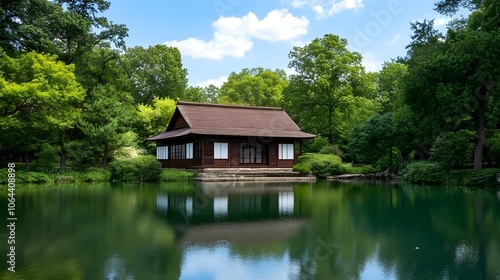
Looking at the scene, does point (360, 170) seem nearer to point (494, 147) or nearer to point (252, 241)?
point (494, 147)

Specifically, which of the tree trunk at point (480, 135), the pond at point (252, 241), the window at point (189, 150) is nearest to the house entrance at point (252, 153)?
the window at point (189, 150)

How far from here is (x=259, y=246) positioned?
7.54 m

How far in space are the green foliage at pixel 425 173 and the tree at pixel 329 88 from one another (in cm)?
1127

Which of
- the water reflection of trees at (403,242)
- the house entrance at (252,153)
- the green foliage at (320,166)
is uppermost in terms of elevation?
the house entrance at (252,153)

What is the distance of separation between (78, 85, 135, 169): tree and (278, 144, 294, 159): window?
10.9 meters

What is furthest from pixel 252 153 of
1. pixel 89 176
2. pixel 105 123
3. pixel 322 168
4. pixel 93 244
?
pixel 93 244

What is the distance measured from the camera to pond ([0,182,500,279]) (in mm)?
5965

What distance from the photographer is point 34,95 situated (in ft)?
74.1

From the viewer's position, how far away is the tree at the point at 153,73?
4431 cm

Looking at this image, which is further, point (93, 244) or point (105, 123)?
point (105, 123)

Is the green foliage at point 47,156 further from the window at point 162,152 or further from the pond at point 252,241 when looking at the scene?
the pond at point 252,241

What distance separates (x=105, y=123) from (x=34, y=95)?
17.5 feet

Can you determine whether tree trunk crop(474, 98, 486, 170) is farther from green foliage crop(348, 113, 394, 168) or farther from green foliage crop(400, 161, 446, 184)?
green foliage crop(348, 113, 394, 168)

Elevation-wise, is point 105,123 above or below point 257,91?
below
